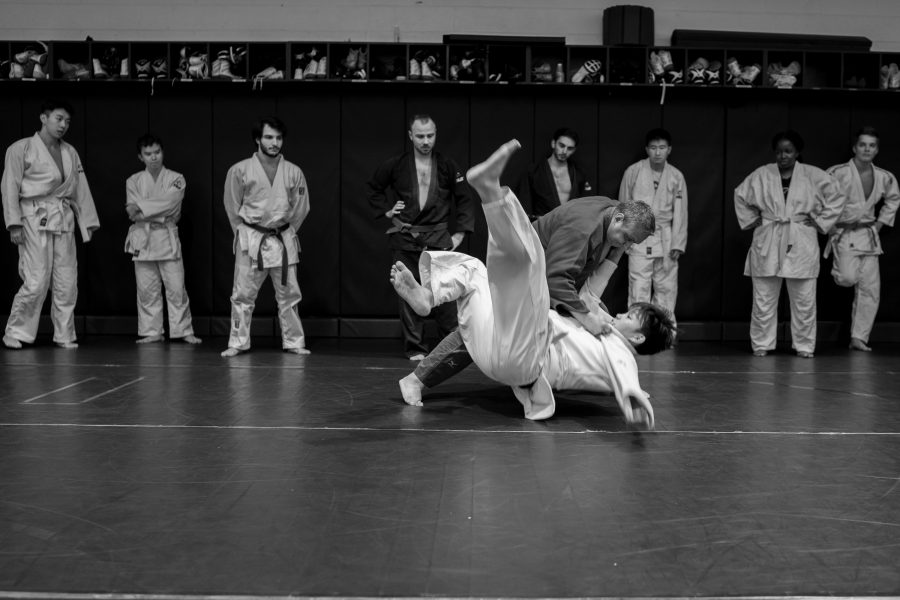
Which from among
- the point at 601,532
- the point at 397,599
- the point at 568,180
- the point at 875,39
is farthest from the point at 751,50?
the point at 397,599

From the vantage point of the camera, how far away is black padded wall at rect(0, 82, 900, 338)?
722cm

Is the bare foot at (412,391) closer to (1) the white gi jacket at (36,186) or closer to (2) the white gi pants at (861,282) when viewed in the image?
(1) the white gi jacket at (36,186)

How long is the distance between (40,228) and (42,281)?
0.36m

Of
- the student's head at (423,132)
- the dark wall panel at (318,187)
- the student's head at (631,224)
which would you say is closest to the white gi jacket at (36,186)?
the dark wall panel at (318,187)

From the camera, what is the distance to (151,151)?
6.64 meters

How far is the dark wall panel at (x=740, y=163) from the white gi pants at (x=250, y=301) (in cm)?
341

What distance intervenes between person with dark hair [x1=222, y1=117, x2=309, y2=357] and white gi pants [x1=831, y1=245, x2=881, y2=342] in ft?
12.7

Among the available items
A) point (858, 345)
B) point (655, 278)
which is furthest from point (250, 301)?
point (858, 345)

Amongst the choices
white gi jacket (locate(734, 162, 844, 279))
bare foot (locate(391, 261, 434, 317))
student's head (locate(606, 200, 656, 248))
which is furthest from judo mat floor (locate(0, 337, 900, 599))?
white gi jacket (locate(734, 162, 844, 279))

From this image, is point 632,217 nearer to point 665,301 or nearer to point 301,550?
point 301,550

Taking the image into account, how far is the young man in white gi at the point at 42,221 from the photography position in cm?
621

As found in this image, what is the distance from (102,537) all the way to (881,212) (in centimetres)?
620

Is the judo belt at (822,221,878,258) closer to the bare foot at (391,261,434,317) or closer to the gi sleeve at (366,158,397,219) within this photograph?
the gi sleeve at (366,158,397,219)

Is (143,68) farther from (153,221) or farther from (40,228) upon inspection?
(40,228)
